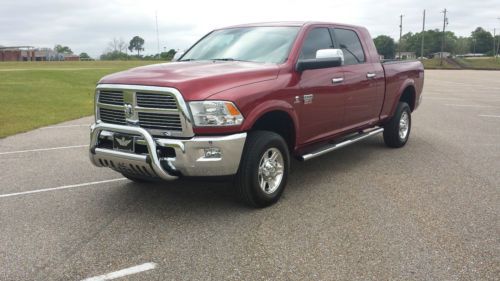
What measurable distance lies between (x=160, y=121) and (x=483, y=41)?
15348 cm

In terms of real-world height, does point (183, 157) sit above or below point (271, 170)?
above

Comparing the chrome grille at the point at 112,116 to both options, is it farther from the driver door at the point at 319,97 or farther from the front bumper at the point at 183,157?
the driver door at the point at 319,97

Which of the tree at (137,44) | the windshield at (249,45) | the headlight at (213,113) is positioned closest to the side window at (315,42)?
the windshield at (249,45)

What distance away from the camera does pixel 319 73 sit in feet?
18.0

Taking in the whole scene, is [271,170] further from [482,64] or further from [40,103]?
[482,64]

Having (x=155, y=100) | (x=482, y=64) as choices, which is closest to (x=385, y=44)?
(x=482, y=64)

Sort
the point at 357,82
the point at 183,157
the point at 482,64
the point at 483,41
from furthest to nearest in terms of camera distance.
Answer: the point at 483,41, the point at 482,64, the point at 357,82, the point at 183,157

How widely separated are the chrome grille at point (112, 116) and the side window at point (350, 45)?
3010 millimetres

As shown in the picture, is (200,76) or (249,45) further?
(249,45)

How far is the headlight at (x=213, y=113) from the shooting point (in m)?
4.21

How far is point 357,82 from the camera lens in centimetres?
625

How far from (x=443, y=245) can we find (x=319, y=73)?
2421 millimetres

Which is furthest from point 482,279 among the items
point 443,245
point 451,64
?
point 451,64

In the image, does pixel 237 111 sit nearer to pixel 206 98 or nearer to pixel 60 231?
pixel 206 98
